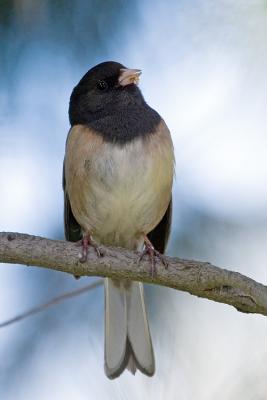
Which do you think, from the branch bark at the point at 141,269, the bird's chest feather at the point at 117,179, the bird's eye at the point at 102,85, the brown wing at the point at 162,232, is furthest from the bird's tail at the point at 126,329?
the bird's eye at the point at 102,85

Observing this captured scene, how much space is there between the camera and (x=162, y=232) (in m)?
3.43

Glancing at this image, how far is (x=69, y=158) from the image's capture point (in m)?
3.10

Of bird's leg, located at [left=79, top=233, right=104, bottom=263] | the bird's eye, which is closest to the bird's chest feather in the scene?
the bird's eye

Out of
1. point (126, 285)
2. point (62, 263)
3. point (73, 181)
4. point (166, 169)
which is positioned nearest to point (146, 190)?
point (166, 169)

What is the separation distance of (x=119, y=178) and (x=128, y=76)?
0.49m

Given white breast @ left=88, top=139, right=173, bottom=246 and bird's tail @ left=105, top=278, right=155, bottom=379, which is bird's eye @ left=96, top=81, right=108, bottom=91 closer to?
white breast @ left=88, top=139, right=173, bottom=246

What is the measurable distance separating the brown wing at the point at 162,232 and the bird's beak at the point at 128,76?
608mm

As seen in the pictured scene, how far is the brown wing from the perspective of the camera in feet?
10.8

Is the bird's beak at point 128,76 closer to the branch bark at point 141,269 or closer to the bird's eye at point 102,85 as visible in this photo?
the bird's eye at point 102,85

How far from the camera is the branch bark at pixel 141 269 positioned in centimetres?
232

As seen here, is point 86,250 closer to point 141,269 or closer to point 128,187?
point 141,269

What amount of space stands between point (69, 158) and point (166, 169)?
1.45ft

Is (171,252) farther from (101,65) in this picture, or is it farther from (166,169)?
(101,65)

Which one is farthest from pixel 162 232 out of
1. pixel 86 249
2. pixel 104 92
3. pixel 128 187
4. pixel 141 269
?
pixel 86 249
